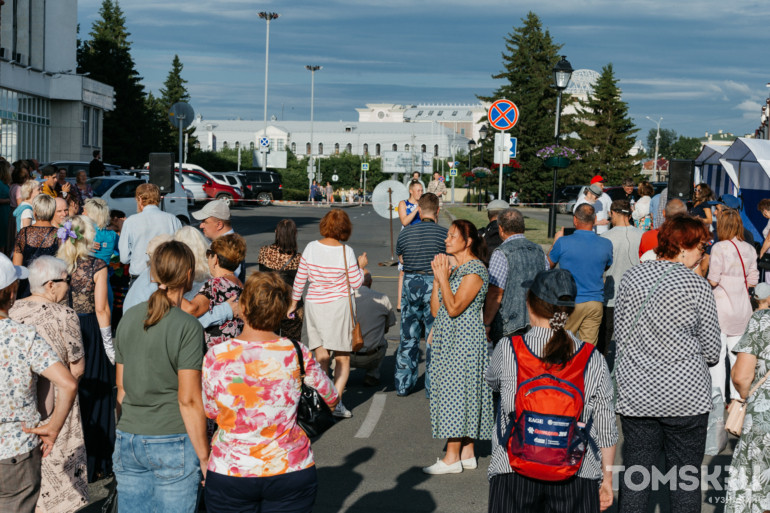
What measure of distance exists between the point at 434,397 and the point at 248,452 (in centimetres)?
302

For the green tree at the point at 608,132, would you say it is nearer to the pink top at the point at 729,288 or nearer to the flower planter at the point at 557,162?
the flower planter at the point at 557,162

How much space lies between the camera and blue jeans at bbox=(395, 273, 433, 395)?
8766 millimetres

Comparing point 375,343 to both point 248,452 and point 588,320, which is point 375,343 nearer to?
point 588,320

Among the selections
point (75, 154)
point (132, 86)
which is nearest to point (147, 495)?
point (75, 154)

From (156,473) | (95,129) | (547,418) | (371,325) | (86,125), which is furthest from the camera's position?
(95,129)

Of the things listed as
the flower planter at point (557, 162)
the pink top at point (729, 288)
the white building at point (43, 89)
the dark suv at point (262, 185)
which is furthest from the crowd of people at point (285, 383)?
the dark suv at point (262, 185)

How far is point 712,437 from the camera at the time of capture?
7.10 metres

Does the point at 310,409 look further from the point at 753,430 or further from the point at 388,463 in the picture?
the point at 388,463

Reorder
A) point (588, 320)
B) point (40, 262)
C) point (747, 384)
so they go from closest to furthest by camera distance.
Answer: point (747, 384) → point (40, 262) → point (588, 320)

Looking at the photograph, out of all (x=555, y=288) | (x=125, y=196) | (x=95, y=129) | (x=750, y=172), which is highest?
(x=95, y=129)

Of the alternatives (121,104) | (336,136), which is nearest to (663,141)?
(336,136)

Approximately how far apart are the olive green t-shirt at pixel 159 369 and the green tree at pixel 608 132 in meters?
73.8

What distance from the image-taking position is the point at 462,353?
6445mm

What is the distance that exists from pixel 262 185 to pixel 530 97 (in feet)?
76.0
